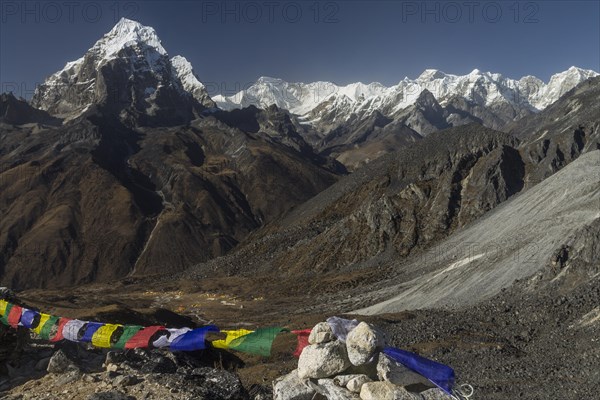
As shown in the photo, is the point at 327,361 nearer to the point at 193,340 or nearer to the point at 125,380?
the point at 193,340

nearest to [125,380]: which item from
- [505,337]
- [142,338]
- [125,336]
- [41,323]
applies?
[142,338]

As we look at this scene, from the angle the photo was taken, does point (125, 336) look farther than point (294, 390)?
Yes

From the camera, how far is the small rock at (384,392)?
8430 mm

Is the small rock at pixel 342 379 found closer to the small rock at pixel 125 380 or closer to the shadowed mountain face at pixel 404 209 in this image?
the small rock at pixel 125 380

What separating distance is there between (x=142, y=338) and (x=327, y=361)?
19.8 ft

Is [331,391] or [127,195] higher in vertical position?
[127,195]

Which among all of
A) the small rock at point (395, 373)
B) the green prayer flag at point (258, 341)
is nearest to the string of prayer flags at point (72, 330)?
the green prayer flag at point (258, 341)

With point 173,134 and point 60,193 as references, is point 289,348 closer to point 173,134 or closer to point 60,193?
point 60,193

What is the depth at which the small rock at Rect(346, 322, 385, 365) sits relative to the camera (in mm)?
8852

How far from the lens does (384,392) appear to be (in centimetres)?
847

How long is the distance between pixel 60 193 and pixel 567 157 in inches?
4444

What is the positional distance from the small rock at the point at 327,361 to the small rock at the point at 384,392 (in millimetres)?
641

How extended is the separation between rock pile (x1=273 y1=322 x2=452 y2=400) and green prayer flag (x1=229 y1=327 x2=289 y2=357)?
1670mm

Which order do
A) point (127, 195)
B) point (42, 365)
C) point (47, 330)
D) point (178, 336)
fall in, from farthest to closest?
point (127, 195) → point (47, 330) → point (42, 365) → point (178, 336)
